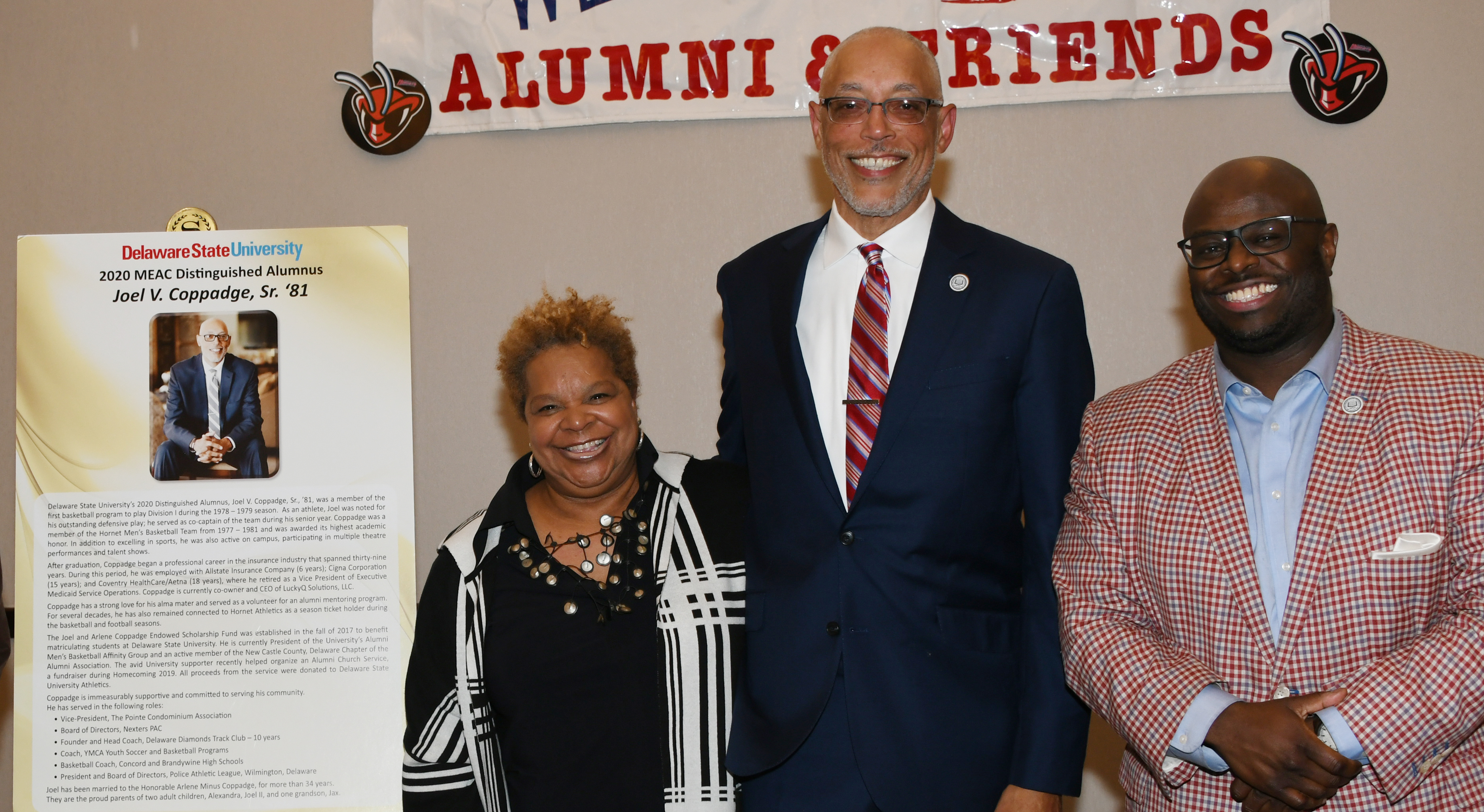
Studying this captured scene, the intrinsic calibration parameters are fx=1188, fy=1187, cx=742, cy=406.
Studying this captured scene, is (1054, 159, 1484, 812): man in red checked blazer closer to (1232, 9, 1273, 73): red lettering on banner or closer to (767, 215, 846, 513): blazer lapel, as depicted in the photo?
(767, 215, 846, 513): blazer lapel

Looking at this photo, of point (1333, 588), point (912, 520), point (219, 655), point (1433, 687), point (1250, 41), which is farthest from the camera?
point (1250, 41)

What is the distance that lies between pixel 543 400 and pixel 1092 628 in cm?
114

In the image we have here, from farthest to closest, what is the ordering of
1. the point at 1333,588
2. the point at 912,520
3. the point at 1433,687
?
the point at 912,520 < the point at 1333,588 < the point at 1433,687

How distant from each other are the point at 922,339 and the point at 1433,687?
0.95 metres

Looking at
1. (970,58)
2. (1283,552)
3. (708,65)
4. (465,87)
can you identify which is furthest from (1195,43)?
(465,87)

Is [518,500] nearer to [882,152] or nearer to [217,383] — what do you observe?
[217,383]

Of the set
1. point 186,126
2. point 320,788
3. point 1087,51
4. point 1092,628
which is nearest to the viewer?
point 1092,628

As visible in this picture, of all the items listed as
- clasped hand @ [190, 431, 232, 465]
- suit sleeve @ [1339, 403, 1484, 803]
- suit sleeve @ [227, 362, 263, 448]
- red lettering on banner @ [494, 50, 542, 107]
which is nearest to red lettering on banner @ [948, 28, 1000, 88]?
red lettering on banner @ [494, 50, 542, 107]

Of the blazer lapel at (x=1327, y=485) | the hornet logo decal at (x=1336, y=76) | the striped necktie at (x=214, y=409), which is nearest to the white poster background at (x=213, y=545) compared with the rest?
the striped necktie at (x=214, y=409)

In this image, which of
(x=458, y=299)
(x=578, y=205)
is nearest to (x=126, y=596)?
(x=458, y=299)

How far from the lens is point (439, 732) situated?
2334mm

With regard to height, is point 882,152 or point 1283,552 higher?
point 882,152

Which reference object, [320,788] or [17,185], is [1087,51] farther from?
Result: [17,185]

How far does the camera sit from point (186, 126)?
3760 mm
